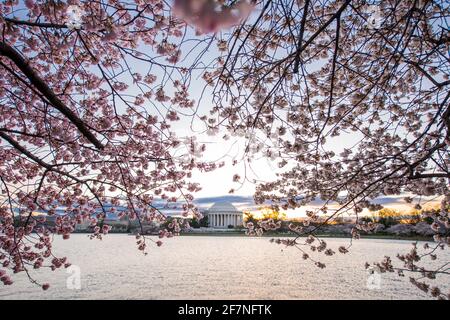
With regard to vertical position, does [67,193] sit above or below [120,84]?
Result: below

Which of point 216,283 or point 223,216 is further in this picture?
point 223,216

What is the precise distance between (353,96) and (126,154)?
15.8 feet

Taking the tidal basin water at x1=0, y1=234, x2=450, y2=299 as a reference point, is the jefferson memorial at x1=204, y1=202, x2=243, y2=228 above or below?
above

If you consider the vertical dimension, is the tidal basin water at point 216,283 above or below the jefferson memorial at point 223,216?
below

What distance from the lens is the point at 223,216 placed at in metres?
98.5

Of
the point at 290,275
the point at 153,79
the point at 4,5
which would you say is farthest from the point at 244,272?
the point at 4,5

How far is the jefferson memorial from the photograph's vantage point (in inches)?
3848

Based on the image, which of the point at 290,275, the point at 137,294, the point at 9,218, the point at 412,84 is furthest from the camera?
the point at 290,275

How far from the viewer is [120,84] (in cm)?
638

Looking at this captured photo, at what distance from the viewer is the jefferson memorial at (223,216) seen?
97.8 metres

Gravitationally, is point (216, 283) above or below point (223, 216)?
below

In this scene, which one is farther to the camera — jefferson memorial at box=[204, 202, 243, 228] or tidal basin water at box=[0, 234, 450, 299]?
jefferson memorial at box=[204, 202, 243, 228]

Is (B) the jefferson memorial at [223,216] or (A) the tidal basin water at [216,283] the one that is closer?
(A) the tidal basin water at [216,283]

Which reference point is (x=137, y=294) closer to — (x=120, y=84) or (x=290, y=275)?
(x=290, y=275)
